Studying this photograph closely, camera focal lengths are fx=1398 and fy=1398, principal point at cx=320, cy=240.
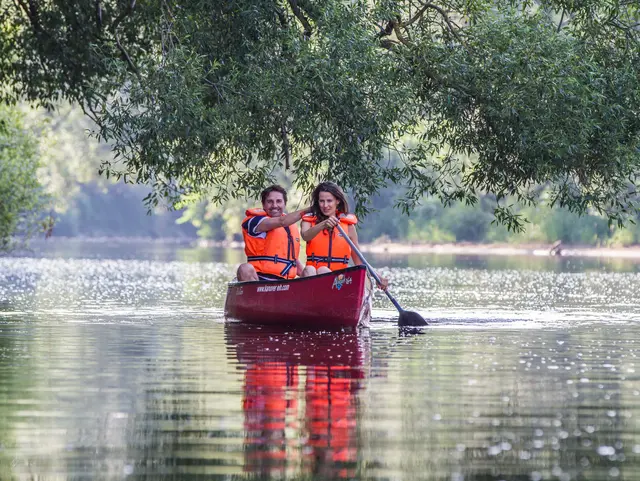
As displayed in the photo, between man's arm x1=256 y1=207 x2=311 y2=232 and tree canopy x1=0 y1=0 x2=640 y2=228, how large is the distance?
122 centimetres

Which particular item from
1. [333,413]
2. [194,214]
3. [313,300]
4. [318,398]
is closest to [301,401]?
[318,398]

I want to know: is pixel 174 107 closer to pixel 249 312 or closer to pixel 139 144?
pixel 139 144

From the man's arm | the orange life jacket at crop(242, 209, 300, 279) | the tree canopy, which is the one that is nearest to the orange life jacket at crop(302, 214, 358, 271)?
the orange life jacket at crop(242, 209, 300, 279)

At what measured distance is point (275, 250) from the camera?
1788cm

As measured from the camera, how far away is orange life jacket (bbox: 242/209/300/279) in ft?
58.0

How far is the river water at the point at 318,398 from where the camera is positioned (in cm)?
748

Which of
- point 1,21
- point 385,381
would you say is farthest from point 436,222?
point 385,381

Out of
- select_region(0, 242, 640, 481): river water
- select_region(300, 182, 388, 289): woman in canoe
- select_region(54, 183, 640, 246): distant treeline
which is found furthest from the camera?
select_region(54, 183, 640, 246): distant treeline

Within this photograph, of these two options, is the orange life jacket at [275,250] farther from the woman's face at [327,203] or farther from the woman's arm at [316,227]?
the woman's face at [327,203]

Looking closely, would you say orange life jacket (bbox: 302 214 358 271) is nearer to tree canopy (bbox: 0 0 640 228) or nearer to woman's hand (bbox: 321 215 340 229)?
woman's hand (bbox: 321 215 340 229)

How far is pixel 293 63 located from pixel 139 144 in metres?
2.20

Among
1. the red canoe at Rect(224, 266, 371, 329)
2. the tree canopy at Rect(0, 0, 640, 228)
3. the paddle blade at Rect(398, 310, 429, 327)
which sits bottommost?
the paddle blade at Rect(398, 310, 429, 327)

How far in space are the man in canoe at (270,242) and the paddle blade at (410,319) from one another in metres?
1.56

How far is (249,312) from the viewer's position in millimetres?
17797
